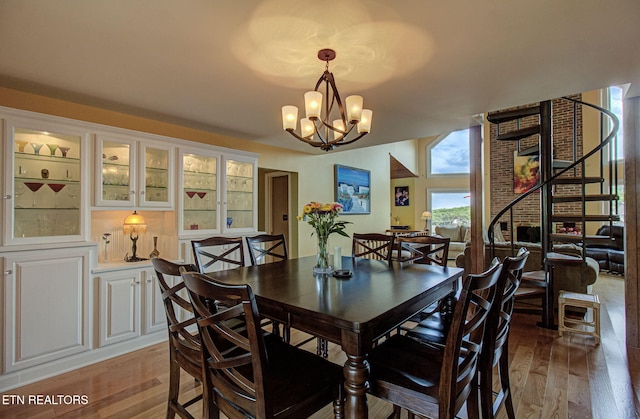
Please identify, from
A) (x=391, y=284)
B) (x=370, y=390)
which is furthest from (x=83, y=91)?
(x=370, y=390)

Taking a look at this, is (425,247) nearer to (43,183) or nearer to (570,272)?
(570,272)

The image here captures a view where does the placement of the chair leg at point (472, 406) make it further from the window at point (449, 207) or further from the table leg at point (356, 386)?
the window at point (449, 207)

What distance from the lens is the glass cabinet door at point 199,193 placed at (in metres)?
3.25

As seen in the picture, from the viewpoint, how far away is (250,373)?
132 centimetres

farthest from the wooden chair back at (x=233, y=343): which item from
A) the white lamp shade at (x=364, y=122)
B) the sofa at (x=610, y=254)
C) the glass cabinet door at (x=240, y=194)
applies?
the sofa at (x=610, y=254)

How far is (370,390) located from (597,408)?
167 centimetres

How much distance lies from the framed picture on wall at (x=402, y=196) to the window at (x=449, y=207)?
2.47 ft

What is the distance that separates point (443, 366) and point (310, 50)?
5.84 ft

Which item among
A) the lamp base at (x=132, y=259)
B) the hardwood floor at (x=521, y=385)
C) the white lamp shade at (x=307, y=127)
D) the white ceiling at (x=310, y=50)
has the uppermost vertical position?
the white ceiling at (x=310, y=50)

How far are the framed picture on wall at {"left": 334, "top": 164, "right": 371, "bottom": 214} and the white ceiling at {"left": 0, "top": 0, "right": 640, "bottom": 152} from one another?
128 inches

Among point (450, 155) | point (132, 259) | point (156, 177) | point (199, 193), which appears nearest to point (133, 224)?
point (132, 259)

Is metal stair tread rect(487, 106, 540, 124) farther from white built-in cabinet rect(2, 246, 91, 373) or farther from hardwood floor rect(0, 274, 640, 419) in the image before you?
white built-in cabinet rect(2, 246, 91, 373)

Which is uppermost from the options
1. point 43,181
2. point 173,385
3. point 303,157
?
point 303,157

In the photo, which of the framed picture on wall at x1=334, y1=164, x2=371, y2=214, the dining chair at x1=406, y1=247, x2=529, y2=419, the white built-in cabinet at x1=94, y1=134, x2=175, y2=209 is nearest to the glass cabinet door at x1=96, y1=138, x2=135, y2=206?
the white built-in cabinet at x1=94, y1=134, x2=175, y2=209
